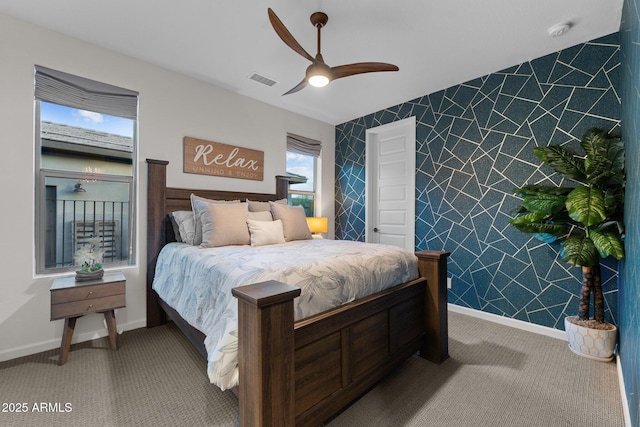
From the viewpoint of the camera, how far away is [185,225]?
9.50 ft

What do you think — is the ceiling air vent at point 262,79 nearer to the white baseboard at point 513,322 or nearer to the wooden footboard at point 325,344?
the wooden footboard at point 325,344

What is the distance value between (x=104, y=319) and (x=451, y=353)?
3184 millimetres

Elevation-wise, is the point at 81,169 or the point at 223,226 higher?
the point at 81,169

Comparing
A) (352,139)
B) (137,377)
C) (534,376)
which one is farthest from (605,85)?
(137,377)

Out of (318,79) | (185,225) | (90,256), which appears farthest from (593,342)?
(90,256)

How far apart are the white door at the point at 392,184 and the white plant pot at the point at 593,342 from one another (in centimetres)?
187

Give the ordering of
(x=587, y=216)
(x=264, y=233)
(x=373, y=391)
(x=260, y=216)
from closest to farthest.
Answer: (x=373, y=391) → (x=587, y=216) → (x=264, y=233) → (x=260, y=216)

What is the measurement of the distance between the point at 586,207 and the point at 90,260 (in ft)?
13.5

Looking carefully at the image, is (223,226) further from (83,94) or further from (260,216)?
(83,94)

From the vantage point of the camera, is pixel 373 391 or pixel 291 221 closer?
pixel 373 391

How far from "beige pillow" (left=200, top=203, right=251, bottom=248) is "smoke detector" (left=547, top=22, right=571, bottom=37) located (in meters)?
3.27

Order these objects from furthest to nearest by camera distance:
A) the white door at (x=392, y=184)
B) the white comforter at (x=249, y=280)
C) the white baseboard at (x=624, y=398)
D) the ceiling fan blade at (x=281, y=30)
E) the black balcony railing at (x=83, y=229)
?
the white door at (x=392, y=184) < the black balcony railing at (x=83, y=229) < the ceiling fan blade at (x=281, y=30) < the white baseboard at (x=624, y=398) < the white comforter at (x=249, y=280)

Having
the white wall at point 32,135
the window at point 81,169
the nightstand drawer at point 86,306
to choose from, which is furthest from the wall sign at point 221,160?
the nightstand drawer at point 86,306

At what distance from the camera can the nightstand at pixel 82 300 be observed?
7.02 feet
